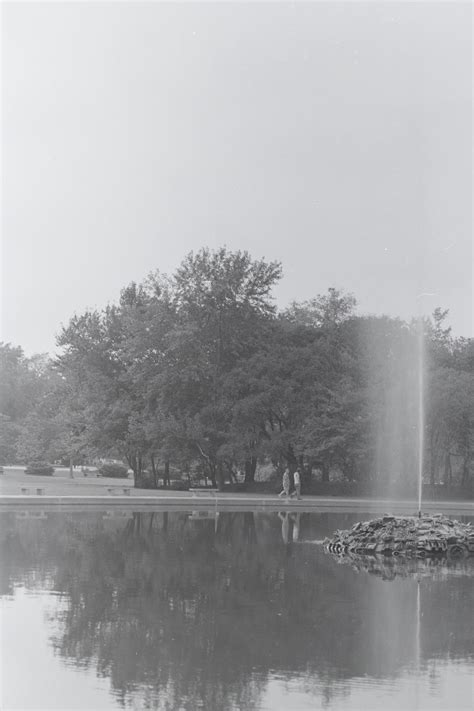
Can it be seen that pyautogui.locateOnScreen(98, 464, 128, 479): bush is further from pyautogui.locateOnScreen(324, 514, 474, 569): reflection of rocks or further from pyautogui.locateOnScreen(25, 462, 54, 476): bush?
pyautogui.locateOnScreen(324, 514, 474, 569): reflection of rocks

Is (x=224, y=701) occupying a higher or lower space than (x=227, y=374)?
lower

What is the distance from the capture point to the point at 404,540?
21.9 m

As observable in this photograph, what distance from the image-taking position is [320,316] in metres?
53.4

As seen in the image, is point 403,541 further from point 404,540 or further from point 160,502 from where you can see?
point 160,502

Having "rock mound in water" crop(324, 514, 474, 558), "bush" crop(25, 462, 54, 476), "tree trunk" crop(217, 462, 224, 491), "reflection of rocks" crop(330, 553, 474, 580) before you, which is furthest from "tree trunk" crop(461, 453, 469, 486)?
"reflection of rocks" crop(330, 553, 474, 580)

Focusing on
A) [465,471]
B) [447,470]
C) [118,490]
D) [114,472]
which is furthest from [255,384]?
[114,472]

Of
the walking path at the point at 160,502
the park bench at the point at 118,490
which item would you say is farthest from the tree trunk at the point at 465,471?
the park bench at the point at 118,490

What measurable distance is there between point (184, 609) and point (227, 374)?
34.4 metres

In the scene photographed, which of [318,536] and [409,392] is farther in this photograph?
[409,392]

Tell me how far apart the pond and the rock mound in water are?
0.95 meters

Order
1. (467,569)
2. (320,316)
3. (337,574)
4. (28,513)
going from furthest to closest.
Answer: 1. (320,316)
2. (28,513)
3. (467,569)
4. (337,574)

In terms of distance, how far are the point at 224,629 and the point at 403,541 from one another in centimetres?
1073

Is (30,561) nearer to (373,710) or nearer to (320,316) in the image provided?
(373,710)

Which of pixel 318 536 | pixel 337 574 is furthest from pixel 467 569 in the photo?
pixel 318 536
